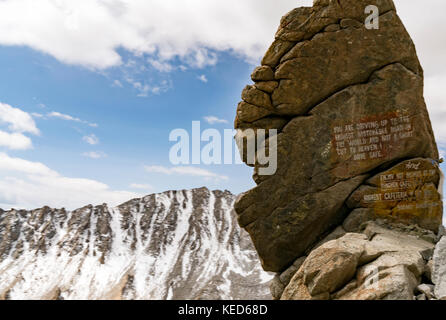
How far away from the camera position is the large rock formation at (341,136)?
21.0 m

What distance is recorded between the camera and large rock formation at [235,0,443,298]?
829 inches

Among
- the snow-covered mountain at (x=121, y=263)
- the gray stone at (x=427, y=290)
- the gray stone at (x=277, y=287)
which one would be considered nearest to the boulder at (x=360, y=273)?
the gray stone at (x=427, y=290)

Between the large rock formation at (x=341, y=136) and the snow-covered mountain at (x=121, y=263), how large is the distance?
377 feet

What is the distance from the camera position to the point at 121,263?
17325 centimetres

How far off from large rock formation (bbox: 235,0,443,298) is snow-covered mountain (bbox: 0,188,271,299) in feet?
377

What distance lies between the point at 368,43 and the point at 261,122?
8.43 meters

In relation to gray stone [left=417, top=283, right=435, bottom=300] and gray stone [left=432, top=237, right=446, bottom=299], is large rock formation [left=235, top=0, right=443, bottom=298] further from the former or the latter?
gray stone [left=417, top=283, right=435, bottom=300]

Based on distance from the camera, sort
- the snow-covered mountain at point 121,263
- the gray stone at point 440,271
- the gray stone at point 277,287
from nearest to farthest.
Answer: the gray stone at point 440,271, the gray stone at point 277,287, the snow-covered mountain at point 121,263

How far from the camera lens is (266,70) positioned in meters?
23.3

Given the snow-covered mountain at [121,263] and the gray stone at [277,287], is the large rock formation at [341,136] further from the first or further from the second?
the snow-covered mountain at [121,263]

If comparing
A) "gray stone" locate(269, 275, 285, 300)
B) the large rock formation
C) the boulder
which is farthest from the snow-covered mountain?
the boulder

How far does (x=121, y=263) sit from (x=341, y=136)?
563ft
